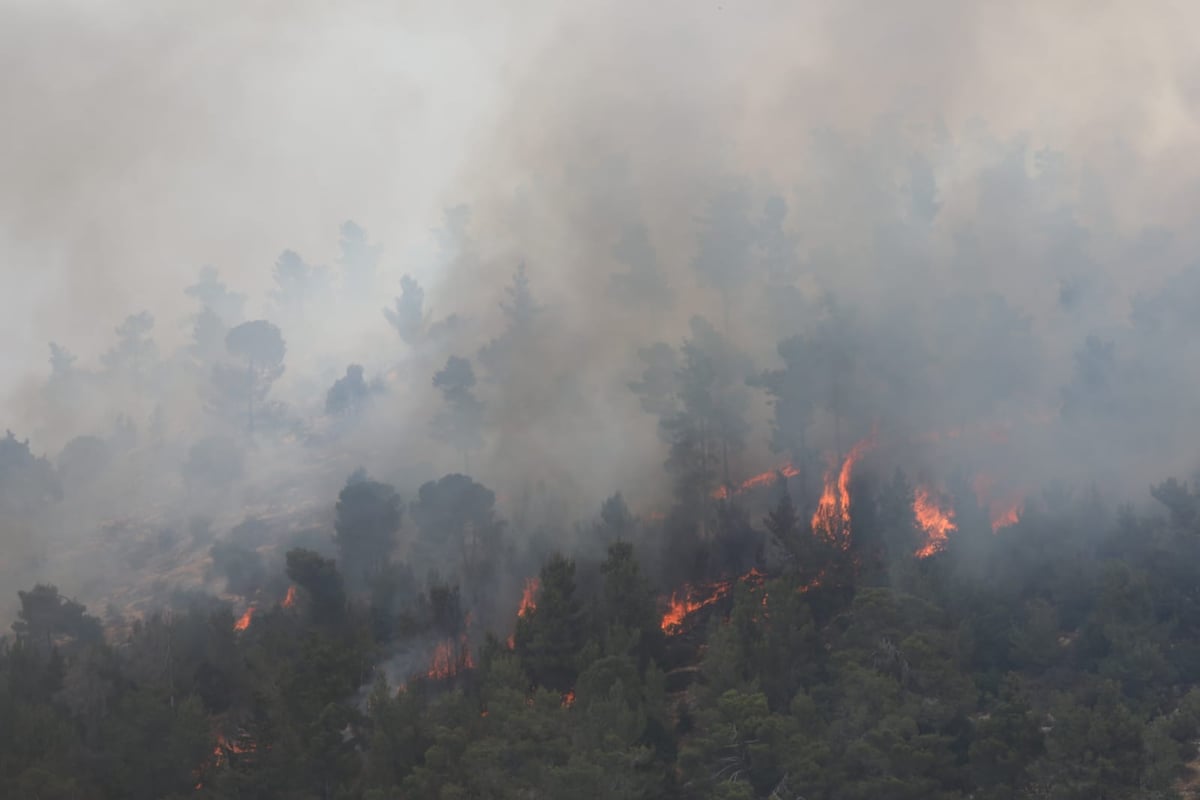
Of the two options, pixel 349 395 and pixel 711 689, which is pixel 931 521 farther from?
pixel 349 395

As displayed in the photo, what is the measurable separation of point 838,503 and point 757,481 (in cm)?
964

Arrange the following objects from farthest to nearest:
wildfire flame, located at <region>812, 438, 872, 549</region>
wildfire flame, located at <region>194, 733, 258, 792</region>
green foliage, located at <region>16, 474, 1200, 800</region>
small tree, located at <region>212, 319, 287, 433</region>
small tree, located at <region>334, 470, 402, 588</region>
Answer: small tree, located at <region>212, 319, 287, 433</region> → small tree, located at <region>334, 470, 402, 588</region> → wildfire flame, located at <region>812, 438, 872, 549</region> → wildfire flame, located at <region>194, 733, 258, 792</region> → green foliage, located at <region>16, 474, 1200, 800</region>

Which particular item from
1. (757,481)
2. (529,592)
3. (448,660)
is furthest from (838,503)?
(448,660)

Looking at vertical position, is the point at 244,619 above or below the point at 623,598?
above

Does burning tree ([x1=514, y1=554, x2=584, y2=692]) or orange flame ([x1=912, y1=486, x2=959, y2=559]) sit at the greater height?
orange flame ([x1=912, y1=486, x2=959, y2=559])

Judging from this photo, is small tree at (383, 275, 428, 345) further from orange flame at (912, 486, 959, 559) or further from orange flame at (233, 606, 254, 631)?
orange flame at (912, 486, 959, 559)

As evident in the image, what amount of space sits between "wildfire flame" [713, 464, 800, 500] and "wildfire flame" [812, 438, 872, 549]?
3971mm

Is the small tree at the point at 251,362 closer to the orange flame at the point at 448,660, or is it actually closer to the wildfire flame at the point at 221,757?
the orange flame at the point at 448,660

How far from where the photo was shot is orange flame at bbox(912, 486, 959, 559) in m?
87.2

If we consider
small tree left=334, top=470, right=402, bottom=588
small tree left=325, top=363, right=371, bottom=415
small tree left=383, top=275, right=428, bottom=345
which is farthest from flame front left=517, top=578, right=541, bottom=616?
small tree left=383, top=275, right=428, bottom=345

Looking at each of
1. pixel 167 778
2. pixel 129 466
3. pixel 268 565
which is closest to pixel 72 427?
pixel 129 466

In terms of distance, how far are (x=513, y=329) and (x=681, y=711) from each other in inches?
2863

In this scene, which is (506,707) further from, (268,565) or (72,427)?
(72,427)

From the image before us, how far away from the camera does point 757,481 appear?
111m
